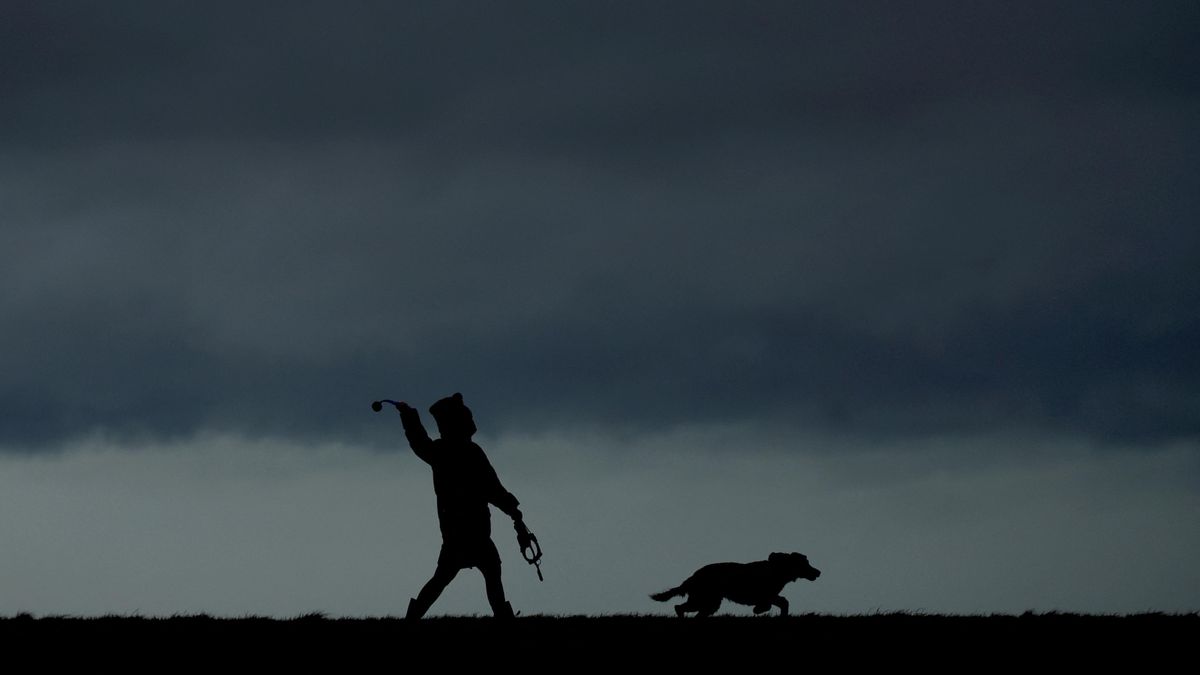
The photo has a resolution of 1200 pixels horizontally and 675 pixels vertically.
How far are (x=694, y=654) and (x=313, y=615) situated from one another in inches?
226

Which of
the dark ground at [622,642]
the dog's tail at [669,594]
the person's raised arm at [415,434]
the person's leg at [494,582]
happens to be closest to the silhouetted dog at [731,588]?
the dog's tail at [669,594]

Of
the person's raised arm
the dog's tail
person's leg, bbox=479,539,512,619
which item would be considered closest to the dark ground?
person's leg, bbox=479,539,512,619

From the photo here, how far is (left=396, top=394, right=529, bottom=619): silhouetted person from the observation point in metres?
12.1

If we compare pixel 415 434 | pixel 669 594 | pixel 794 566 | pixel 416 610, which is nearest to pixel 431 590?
pixel 416 610

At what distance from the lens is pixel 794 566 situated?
17.2 metres

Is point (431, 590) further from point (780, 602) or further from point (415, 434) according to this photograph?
point (780, 602)

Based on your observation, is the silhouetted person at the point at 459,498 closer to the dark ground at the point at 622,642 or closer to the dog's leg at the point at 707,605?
the dark ground at the point at 622,642

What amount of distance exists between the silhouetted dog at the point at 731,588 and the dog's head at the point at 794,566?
238 mm

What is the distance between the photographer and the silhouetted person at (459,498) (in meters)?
12.1

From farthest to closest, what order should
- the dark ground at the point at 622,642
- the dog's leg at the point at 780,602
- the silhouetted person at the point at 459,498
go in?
the dog's leg at the point at 780,602
the silhouetted person at the point at 459,498
the dark ground at the point at 622,642

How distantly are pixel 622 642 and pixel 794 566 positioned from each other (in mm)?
6218

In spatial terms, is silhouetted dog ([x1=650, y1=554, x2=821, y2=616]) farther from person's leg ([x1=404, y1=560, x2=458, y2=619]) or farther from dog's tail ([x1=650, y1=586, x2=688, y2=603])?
person's leg ([x1=404, y1=560, x2=458, y2=619])

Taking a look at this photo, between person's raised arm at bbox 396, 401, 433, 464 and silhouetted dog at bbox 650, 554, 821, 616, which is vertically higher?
person's raised arm at bbox 396, 401, 433, 464

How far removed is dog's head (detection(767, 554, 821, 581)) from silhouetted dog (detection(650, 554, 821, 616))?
0.78 ft
